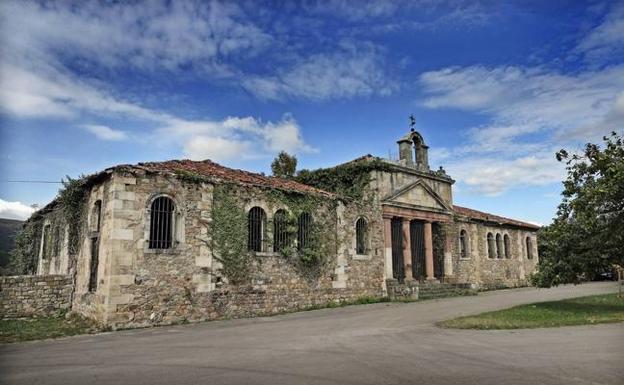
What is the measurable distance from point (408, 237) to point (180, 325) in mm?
12458

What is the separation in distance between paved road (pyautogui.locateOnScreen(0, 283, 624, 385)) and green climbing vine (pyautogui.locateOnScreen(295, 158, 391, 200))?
10140 millimetres

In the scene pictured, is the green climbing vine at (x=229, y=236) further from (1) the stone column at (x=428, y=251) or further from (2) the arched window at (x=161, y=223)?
(1) the stone column at (x=428, y=251)

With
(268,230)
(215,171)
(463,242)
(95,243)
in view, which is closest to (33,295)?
(95,243)

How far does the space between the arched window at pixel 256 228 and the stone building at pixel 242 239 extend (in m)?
0.04

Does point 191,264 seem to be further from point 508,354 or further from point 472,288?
point 472,288

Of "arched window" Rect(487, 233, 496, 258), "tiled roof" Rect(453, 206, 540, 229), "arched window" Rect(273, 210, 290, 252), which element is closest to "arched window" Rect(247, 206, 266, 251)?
"arched window" Rect(273, 210, 290, 252)

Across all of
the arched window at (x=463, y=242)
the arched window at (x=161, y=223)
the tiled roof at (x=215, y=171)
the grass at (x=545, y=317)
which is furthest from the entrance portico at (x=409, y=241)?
the arched window at (x=161, y=223)

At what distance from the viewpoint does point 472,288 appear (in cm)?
2270

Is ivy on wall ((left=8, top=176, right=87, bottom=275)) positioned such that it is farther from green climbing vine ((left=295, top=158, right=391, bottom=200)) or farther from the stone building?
green climbing vine ((left=295, top=158, right=391, bottom=200))

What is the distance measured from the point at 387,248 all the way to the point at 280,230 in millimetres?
6123

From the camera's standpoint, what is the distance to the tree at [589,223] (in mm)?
12820

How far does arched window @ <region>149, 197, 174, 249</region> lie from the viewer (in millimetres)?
13352

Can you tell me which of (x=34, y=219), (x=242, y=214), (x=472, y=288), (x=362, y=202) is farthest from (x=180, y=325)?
(x=472, y=288)

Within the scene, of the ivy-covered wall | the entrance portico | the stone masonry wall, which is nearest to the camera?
the ivy-covered wall
